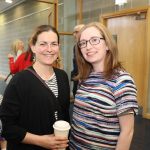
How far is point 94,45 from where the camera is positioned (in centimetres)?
126

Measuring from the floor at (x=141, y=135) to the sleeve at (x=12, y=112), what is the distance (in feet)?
7.36

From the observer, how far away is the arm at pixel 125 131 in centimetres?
117

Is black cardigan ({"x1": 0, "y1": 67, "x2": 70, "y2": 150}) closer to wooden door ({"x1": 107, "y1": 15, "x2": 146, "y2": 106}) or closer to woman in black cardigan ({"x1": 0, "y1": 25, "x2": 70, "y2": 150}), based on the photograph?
woman in black cardigan ({"x1": 0, "y1": 25, "x2": 70, "y2": 150})

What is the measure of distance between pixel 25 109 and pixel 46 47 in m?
0.37

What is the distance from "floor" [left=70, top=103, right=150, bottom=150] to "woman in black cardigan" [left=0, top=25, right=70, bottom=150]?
7.03 feet

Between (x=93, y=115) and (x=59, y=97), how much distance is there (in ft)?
0.87

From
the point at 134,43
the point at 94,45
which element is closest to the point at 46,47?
the point at 94,45

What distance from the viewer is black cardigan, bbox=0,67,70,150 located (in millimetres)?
Answer: 1270

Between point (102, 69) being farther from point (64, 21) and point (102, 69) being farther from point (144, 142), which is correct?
point (64, 21)

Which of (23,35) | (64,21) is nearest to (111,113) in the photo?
(64,21)

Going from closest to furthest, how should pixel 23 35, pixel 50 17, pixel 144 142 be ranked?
pixel 144 142, pixel 50 17, pixel 23 35

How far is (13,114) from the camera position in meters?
1.27

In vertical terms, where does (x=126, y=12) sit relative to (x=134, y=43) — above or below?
above

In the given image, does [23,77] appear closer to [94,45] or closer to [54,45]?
[54,45]
